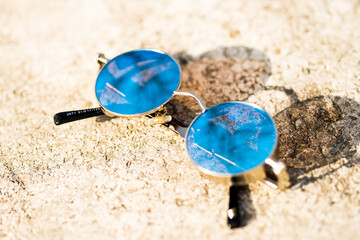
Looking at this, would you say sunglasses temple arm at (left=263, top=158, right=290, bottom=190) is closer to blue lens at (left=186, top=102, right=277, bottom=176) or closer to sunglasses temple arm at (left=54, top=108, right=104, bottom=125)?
blue lens at (left=186, top=102, right=277, bottom=176)

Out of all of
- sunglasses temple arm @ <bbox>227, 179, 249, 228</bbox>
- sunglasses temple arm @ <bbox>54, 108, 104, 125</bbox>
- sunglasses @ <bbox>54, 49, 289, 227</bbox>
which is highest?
sunglasses @ <bbox>54, 49, 289, 227</bbox>

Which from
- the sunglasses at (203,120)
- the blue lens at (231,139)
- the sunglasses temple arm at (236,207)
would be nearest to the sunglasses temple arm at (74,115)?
the sunglasses at (203,120)

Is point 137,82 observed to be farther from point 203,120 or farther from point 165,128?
point 203,120

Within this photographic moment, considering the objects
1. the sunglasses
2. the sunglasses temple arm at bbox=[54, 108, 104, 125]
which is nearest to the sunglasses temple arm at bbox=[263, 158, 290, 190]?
the sunglasses

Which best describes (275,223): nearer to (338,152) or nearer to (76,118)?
(338,152)

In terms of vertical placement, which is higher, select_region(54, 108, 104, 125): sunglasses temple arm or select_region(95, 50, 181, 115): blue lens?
select_region(95, 50, 181, 115): blue lens

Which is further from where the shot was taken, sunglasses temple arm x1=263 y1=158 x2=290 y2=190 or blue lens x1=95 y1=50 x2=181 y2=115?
blue lens x1=95 y1=50 x2=181 y2=115

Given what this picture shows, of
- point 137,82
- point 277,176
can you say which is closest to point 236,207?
point 277,176
